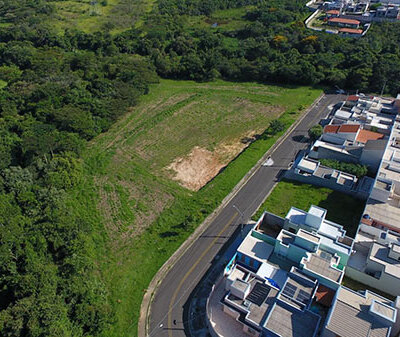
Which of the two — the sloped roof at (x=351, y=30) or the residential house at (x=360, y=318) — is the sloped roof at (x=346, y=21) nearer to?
the sloped roof at (x=351, y=30)

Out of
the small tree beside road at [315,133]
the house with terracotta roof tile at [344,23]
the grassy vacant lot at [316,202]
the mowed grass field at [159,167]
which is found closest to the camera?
the mowed grass field at [159,167]

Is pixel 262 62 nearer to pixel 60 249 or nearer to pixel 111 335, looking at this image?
pixel 60 249

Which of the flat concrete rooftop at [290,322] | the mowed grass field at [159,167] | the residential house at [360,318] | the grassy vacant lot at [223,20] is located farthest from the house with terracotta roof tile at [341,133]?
the grassy vacant lot at [223,20]

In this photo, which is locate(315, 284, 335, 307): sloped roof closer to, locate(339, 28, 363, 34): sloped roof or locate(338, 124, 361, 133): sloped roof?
locate(338, 124, 361, 133): sloped roof

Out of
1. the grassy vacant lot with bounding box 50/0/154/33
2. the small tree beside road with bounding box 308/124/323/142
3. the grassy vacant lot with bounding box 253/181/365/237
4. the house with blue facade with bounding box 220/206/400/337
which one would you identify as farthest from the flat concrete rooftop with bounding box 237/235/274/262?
the grassy vacant lot with bounding box 50/0/154/33

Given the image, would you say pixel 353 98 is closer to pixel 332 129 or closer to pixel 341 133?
pixel 332 129

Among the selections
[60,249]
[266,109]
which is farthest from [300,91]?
[60,249]

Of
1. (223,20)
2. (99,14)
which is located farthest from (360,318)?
(99,14)
